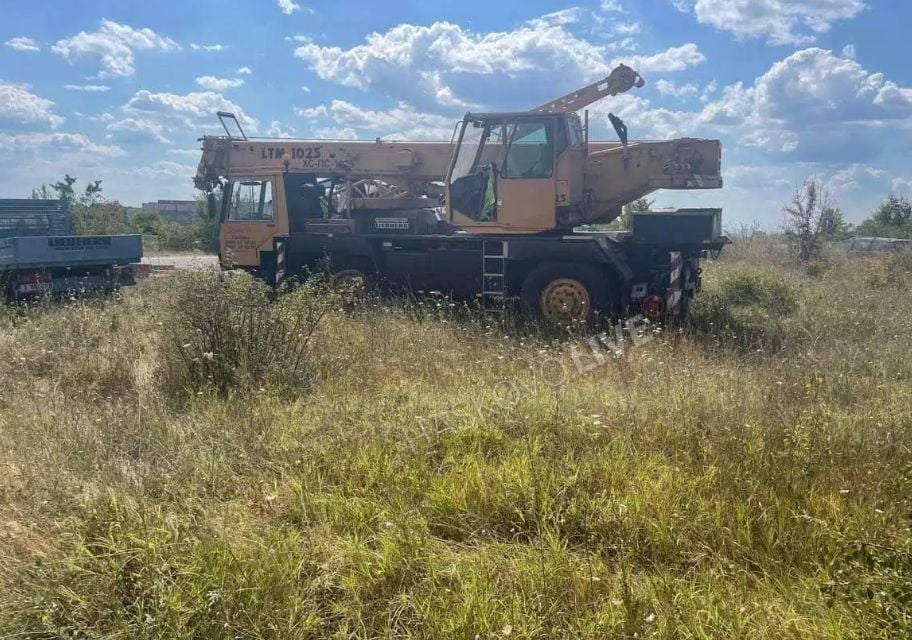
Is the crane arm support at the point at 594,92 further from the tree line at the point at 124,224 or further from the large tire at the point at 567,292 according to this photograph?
the tree line at the point at 124,224

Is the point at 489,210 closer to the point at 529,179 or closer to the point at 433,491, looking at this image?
the point at 529,179

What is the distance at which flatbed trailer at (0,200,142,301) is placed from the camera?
391 inches

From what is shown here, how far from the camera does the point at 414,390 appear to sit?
5.59 metres

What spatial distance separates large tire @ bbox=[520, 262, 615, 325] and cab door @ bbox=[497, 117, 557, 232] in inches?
30.5

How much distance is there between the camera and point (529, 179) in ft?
31.7

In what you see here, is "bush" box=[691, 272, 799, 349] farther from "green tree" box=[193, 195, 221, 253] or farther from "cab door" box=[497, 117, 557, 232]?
"green tree" box=[193, 195, 221, 253]

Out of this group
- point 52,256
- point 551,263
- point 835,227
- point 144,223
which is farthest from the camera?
point 144,223

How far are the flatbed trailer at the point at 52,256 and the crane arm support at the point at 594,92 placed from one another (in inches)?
293

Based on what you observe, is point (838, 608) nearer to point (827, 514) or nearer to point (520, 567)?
point (827, 514)

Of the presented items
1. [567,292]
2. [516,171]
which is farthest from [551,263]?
[516,171]

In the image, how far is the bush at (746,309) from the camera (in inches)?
324

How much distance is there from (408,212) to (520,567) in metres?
8.94

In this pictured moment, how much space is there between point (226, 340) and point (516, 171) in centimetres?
540

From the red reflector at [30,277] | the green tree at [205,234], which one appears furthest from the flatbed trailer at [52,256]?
the green tree at [205,234]
